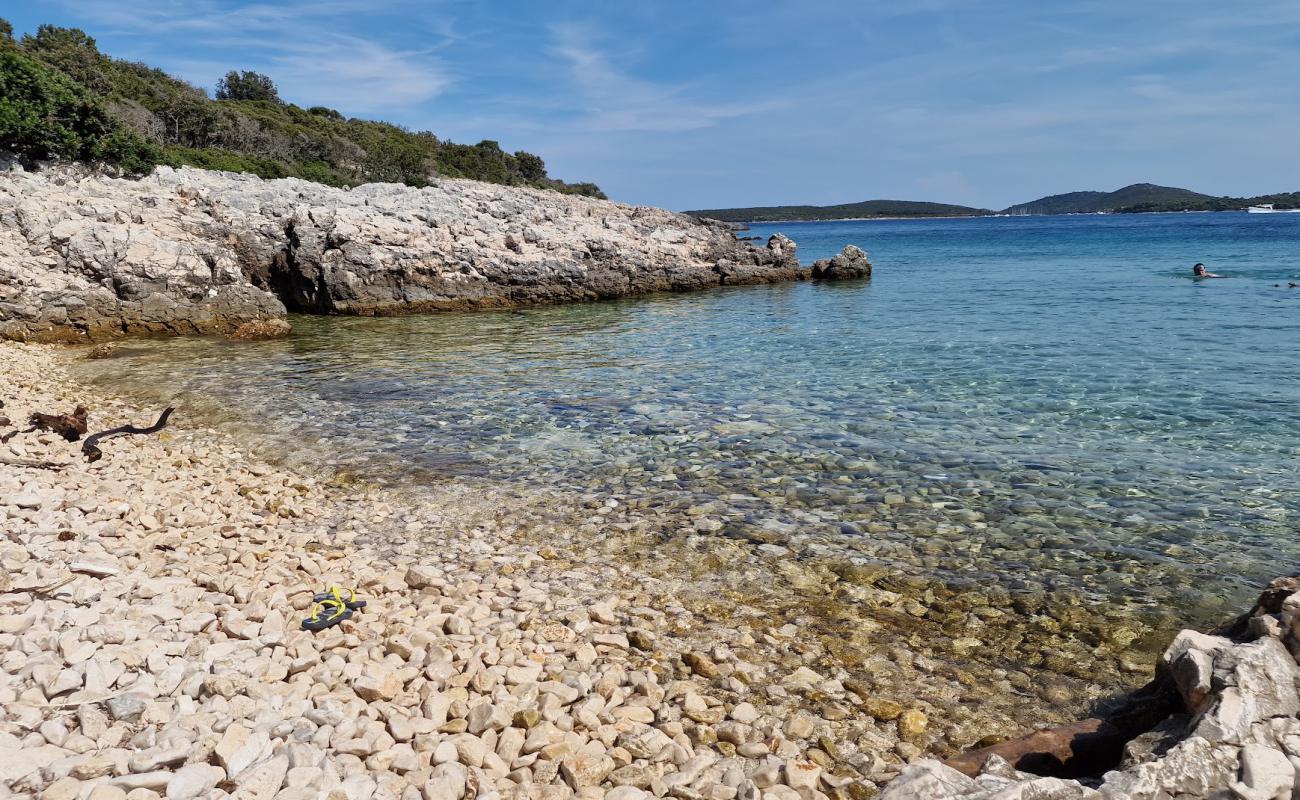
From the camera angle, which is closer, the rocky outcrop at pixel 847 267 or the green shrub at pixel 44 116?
the green shrub at pixel 44 116

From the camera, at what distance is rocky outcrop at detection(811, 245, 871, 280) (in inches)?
1775

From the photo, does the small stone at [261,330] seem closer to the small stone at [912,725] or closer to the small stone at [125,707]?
the small stone at [125,707]

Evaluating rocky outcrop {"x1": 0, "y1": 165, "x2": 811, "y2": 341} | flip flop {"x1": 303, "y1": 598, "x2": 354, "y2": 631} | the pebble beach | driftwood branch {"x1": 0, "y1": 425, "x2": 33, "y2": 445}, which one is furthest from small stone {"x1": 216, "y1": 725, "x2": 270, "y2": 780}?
Result: rocky outcrop {"x1": 0, "y1": 165, "x2": 811, "y2": 341}

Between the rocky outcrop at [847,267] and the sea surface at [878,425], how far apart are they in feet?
62.7

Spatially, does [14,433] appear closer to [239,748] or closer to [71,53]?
[239,748]

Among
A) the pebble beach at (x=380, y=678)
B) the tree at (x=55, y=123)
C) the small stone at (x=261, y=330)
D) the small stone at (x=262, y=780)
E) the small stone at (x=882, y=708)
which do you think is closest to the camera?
the small stone at (x=262, y=780)

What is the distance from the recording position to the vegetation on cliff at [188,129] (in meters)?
27.8

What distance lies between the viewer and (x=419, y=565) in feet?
23.9

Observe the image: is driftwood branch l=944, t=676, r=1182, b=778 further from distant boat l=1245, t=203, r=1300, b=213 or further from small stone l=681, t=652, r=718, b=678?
distant boat l=1245, t=203, r=1300, b=213

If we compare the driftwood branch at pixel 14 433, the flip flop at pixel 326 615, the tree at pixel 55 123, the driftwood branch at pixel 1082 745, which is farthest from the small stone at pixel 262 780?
the tree at pixel 55 123

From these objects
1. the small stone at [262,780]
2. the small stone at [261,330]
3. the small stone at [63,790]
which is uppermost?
the small stone at [261,330]

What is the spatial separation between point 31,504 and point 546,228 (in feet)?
103

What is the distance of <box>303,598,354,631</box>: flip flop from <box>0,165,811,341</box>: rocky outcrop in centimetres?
2197

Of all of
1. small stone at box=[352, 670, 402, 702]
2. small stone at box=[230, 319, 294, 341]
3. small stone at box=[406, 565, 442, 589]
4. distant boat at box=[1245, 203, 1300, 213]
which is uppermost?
distant boat at box=[1245, 203, 1300, 213]
